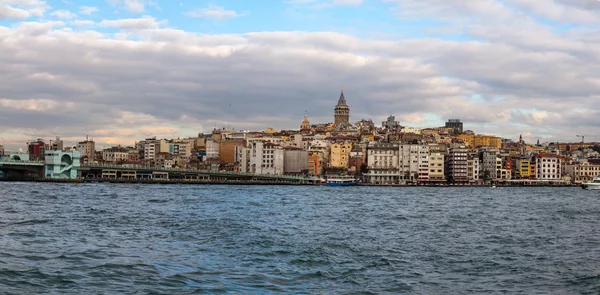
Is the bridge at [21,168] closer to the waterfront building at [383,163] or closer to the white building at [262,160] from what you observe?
the white building at [262,160]

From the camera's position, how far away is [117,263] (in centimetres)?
1634

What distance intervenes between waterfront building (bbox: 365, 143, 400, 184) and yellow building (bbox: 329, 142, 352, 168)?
7492 millimetres

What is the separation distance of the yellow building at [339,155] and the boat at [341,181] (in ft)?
50.8

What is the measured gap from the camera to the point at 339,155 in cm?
12688

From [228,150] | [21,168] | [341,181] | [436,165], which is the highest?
[228,150]

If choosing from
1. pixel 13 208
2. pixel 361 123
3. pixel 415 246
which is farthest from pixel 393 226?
pixel 361 123

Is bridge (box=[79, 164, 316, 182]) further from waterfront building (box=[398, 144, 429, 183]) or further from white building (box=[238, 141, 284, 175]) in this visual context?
waterfront building (box=[398, 144, 429, 183])

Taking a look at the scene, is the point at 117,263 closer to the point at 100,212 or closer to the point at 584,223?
the point at 100,212

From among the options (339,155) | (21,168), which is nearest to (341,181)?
(339,155)

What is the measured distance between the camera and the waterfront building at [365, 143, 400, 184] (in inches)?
4476

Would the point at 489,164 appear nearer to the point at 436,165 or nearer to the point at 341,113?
the point at 436,165

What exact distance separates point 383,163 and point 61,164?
46.2 metres

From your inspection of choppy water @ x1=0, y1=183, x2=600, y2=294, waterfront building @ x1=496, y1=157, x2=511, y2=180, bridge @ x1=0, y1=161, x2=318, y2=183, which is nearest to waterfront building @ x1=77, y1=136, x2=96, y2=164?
bridge @ x1=0, y1=161, x2=318, y2=183

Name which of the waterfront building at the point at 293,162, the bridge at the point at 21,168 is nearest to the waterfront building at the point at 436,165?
the waterfront building at the point at 293,162
